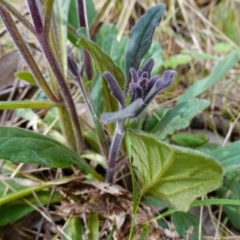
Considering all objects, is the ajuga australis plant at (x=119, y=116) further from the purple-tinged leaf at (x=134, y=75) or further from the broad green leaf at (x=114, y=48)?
the broad green leaf at (x=114, y=48)

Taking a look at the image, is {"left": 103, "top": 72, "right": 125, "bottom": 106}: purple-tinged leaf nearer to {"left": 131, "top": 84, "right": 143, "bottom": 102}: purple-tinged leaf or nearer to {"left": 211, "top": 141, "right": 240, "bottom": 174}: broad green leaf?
{"left": 131, "top": 84, "right": 143, "bottom": 102}: purple-tinged leaf

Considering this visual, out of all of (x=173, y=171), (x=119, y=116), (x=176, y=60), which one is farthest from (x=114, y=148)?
(x=176, y=60)

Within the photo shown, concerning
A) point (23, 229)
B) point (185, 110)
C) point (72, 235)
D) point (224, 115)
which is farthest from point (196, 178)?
point (224, 115)

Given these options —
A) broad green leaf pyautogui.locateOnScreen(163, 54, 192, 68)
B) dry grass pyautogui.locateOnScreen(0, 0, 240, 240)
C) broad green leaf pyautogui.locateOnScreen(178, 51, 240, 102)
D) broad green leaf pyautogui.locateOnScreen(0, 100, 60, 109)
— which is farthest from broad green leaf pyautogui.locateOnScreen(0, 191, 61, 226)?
broad green leaf pyautogui.locateOnScreen(163, 54, 192, 68)

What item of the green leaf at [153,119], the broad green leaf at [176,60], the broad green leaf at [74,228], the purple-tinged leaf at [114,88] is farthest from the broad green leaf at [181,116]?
the broad green leaf at [176,60]

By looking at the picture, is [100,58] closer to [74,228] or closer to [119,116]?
[119,116]

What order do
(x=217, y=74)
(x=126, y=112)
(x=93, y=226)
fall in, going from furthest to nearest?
(x=217, y=74) → (x=93, y=226) → (x=126, y=112)
